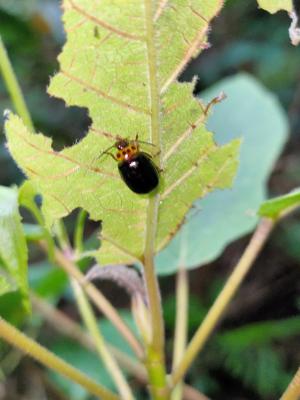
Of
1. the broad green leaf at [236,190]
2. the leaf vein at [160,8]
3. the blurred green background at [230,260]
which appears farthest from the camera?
the blurred green background at [230,260]

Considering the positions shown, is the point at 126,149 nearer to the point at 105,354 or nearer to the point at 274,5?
the point at 274,5

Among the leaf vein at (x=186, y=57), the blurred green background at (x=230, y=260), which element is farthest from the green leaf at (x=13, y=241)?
the blurred green background at (x=230, y=260)

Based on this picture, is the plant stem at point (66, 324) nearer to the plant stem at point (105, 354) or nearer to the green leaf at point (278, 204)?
the plant stem at point (105, 354)

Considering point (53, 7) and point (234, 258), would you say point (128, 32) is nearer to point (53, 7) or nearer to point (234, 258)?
point (234, 258)

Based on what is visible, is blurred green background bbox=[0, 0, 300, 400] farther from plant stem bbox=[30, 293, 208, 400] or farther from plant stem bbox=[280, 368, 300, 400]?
plant stem bbox=[280, 368, 300, 400]

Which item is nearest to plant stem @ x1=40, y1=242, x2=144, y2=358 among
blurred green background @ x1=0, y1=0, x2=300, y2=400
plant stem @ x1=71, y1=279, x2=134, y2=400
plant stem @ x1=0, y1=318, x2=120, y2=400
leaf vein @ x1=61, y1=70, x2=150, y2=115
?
plant stem @ x1=71, y1=279, x2=134, y2=400

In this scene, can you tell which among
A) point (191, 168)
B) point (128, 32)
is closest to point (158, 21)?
point (128, 32)
